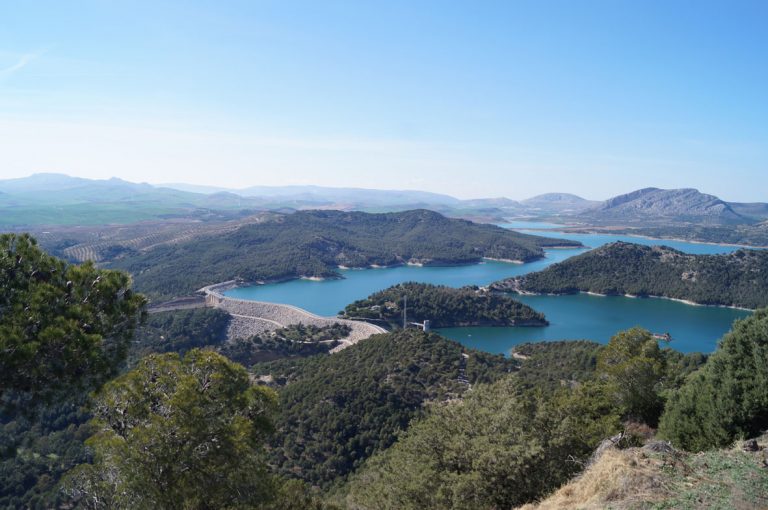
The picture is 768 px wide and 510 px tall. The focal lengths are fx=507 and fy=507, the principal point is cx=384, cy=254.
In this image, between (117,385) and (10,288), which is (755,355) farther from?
(10,288)

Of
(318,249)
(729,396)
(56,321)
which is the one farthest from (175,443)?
(318,249)

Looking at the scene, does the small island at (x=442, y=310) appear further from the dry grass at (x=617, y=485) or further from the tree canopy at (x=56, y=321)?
the dry grass at (x=617, y=485)

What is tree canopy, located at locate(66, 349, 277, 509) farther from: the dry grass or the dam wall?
the dam wall

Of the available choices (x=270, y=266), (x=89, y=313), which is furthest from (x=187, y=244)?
(x=89, y=313)

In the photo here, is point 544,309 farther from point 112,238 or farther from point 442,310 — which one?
point 112,238

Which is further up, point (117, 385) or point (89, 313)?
point (89, 313)

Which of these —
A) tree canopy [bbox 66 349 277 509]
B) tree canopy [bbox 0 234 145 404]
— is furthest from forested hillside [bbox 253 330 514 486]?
tree canopy [bbox 0 234 145 404]
